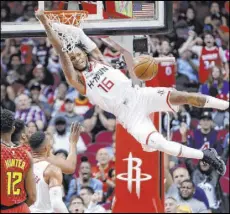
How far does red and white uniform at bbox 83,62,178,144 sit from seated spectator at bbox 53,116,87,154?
4.64 m

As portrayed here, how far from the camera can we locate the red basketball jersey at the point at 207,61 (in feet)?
54.9

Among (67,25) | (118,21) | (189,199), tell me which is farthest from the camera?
(189,199)

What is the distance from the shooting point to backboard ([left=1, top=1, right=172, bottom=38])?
11602 mm

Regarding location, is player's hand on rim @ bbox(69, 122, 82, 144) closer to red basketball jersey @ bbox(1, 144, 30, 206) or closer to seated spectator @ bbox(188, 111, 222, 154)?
red basketball jersey @ bbox(1, 144, 30, 206)

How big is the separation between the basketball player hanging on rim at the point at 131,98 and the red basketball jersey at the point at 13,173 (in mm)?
2034

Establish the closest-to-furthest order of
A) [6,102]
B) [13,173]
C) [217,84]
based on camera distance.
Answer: [13,173] < [217,84] < [6,102]

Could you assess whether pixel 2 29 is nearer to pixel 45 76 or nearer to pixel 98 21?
pixel 98 21

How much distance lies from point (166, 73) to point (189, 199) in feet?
6.05

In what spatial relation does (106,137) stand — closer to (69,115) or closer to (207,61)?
(69,115)

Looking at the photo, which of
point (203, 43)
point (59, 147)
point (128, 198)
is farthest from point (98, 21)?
point (203, 43)

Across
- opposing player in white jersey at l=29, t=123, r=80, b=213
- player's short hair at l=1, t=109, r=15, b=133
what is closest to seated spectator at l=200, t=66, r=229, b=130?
opposing player in white jersey at l=29, t=123, r=80, b=213


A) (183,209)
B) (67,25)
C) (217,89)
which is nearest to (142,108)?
(67,25)

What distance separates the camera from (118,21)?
1172 cm

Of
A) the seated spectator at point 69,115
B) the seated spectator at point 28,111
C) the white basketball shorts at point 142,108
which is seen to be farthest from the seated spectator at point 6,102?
the white basketball shorts at point 142,108
